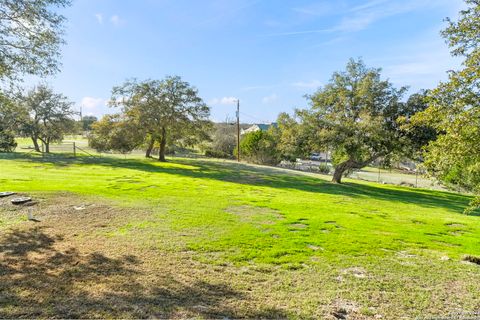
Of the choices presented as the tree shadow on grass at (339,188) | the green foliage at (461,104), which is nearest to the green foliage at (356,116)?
the tree shadow on grass at (339,188)

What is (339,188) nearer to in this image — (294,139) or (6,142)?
(294,139)

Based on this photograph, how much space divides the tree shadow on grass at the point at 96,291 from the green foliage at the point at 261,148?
91.3ft

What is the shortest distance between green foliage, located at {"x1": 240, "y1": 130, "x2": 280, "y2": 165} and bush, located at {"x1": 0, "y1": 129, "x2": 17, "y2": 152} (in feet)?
76.5

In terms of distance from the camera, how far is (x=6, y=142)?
28156mm

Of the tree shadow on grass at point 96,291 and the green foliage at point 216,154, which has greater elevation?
the green foliage at point 216,154

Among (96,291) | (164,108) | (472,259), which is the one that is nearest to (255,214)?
(472,259)

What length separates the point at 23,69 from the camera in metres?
7.50

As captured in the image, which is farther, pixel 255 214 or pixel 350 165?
pixel 350 165

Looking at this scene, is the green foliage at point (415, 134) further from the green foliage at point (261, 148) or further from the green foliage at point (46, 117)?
the green foliage at point (46, 117)

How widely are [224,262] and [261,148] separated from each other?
28522mm

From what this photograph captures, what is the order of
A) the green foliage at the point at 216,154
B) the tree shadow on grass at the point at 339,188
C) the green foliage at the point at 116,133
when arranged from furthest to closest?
1. the green foliage at the point at 216,154
2. the green foliage at the point at 116,133
3. the tree shadow on grass at the point at 339,188

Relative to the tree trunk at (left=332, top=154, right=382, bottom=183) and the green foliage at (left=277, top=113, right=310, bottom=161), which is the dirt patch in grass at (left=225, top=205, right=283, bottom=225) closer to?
the green foliage at (left=277, top=113, right=310, bottom=161)

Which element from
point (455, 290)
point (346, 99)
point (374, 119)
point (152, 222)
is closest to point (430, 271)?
point (455, 290)

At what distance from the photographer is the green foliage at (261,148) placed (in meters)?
32.3
